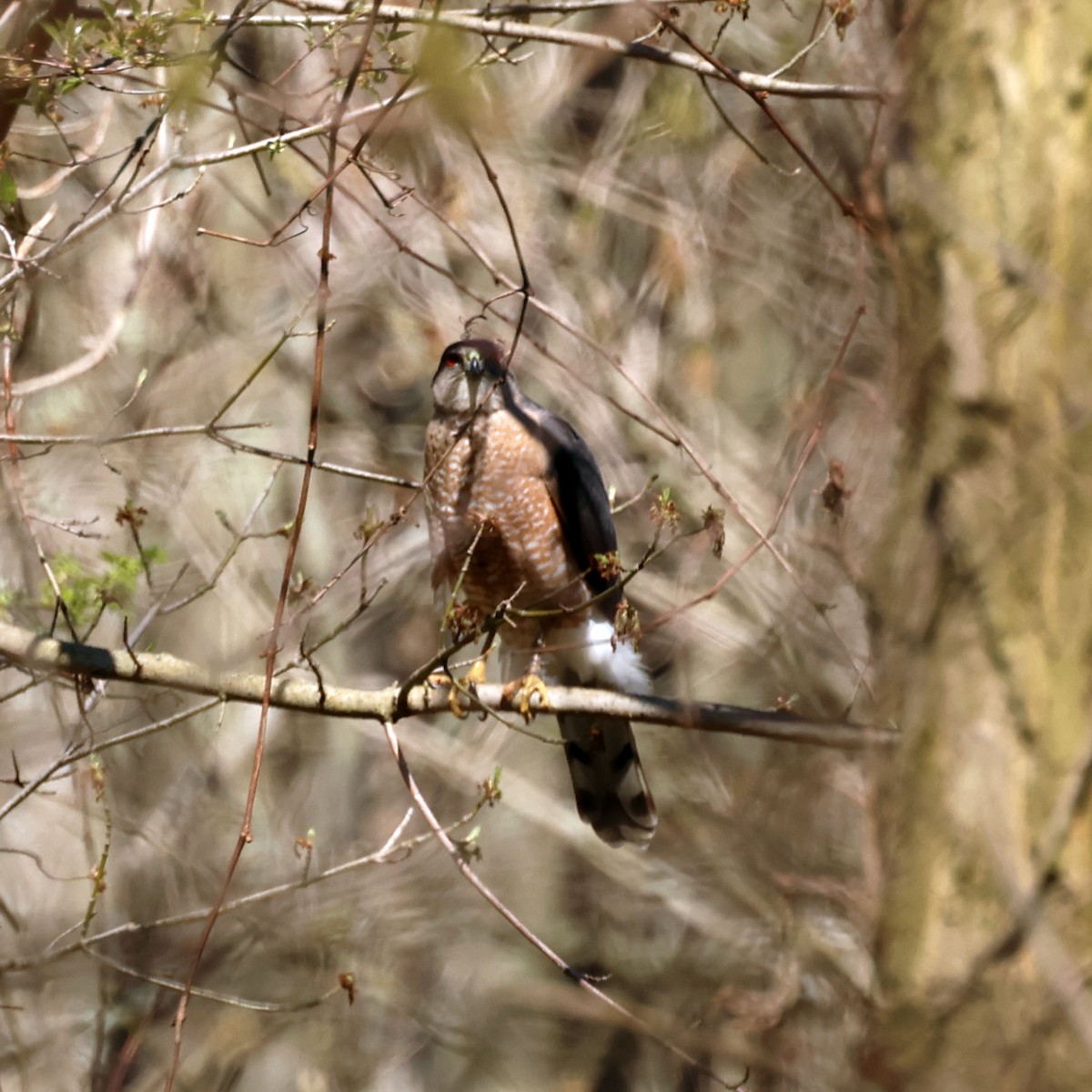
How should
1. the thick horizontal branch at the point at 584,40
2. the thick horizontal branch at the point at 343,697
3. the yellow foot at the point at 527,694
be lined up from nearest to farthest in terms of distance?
the thick horizontal branch at the point at 584,40 < the thick horizontal branch at the point at 343,697 < the yellow foot at the point at 527,694

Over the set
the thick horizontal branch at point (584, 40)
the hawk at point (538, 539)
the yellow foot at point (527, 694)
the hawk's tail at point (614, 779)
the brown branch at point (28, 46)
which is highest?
the brown branch at point (28, 46)

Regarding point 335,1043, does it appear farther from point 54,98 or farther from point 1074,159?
point 1074,159

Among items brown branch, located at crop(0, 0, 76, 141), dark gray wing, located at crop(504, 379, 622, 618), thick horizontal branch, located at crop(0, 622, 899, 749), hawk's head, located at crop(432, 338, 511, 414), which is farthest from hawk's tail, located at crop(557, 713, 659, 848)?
brown branch, located at crop(0, 0, 76, 141)

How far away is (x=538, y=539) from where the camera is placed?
4.67 meters

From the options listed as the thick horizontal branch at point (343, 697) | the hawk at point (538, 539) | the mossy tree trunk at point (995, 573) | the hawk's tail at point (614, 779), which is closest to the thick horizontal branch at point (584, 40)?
the mossy tree trunk at point (995, 573)

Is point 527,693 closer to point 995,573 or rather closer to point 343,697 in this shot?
point 343,697

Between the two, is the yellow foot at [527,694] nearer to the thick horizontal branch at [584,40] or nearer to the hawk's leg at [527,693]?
the hawk's leg at [527,693]

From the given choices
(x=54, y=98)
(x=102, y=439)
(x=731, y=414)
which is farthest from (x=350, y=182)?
(x=102, y=439)

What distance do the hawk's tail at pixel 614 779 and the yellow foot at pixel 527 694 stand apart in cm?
93

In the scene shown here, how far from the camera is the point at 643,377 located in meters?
6.45

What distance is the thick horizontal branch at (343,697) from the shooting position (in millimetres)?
3125

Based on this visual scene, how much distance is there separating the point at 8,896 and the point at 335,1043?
2.14m

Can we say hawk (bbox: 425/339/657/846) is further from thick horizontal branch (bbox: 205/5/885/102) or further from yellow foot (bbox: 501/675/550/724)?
thick horizontal branch (bbox: 205/5/885/102)

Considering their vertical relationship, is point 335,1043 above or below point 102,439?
below
